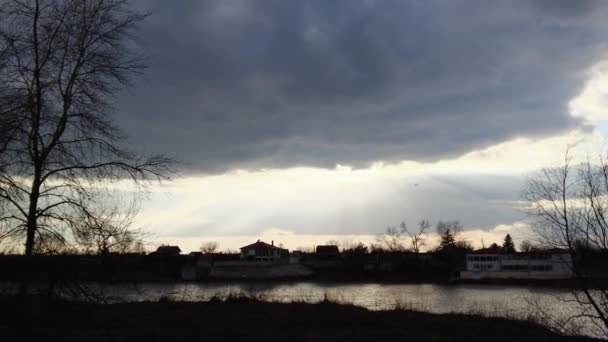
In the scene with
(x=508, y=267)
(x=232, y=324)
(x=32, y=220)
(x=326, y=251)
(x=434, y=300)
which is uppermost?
(x=32, y=220)

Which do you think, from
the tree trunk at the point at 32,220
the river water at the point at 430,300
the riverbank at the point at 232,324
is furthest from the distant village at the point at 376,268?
the tree trunk at the point at 32,220

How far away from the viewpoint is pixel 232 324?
14.7 meters

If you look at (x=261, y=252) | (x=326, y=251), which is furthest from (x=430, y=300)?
(x=326, y=251)

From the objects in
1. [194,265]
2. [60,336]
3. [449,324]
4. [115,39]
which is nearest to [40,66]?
[115,39]

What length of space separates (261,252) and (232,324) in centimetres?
10044

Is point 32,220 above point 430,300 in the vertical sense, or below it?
above

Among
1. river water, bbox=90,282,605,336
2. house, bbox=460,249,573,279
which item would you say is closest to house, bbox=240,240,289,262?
house, bbox=460,249,573,279

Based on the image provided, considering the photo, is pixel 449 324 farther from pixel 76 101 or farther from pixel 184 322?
pixel 76 101

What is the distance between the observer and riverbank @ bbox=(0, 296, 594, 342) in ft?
38.3

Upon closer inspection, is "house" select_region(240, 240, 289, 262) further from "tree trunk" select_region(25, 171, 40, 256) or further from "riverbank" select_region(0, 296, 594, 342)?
"tree trunk" select_region(25, 171, 40, 256)

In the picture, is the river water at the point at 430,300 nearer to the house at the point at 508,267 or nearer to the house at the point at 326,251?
the house at the point at 508,267

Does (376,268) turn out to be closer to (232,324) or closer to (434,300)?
(434,300)

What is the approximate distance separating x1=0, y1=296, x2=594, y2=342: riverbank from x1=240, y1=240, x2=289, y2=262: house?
90725mm

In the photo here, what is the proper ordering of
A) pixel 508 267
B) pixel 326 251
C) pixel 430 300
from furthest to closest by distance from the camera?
pixel 326 251, pixel 508 267, pixel 430 300
